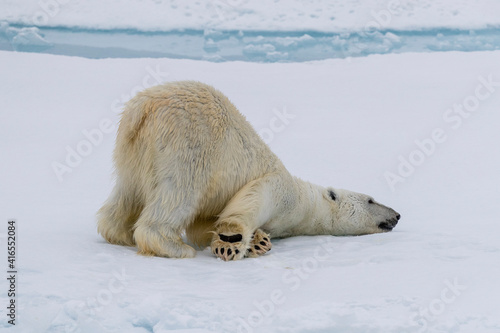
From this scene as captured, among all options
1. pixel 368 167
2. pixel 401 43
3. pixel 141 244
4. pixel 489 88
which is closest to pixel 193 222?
pixel 141 244

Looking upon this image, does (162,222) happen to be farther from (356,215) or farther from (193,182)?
(356,215)

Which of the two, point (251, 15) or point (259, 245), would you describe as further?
point (251, 15)

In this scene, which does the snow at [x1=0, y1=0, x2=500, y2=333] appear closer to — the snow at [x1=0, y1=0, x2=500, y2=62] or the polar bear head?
the snow at [x1=0, y1=0, x2=500, y2=62]

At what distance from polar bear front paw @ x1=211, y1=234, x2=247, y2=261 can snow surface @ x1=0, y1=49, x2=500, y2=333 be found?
8cm

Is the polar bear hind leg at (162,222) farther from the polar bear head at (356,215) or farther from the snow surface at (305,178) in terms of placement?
the polar bear head at (356,215)

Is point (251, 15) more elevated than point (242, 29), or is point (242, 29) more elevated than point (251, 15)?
point (251, 15)

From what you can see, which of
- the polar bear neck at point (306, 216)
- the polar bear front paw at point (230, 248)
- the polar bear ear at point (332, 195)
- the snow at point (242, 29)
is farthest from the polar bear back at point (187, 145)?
the snow at point (242, 29)

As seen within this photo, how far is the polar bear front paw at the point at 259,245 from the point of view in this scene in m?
3.27

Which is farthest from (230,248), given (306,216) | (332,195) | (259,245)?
(332,195)

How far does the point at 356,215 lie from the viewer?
390 cm

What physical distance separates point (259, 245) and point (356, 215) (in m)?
0.87

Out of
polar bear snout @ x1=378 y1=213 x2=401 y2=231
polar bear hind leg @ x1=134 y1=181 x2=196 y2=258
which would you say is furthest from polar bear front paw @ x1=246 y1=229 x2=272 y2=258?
polar bear snout @ x1=378 y1=213 x2=401 y2=231

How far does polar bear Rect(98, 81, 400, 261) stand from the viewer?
3080 mm

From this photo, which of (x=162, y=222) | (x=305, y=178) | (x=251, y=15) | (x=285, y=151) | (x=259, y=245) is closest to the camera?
(x=162, y=222)
